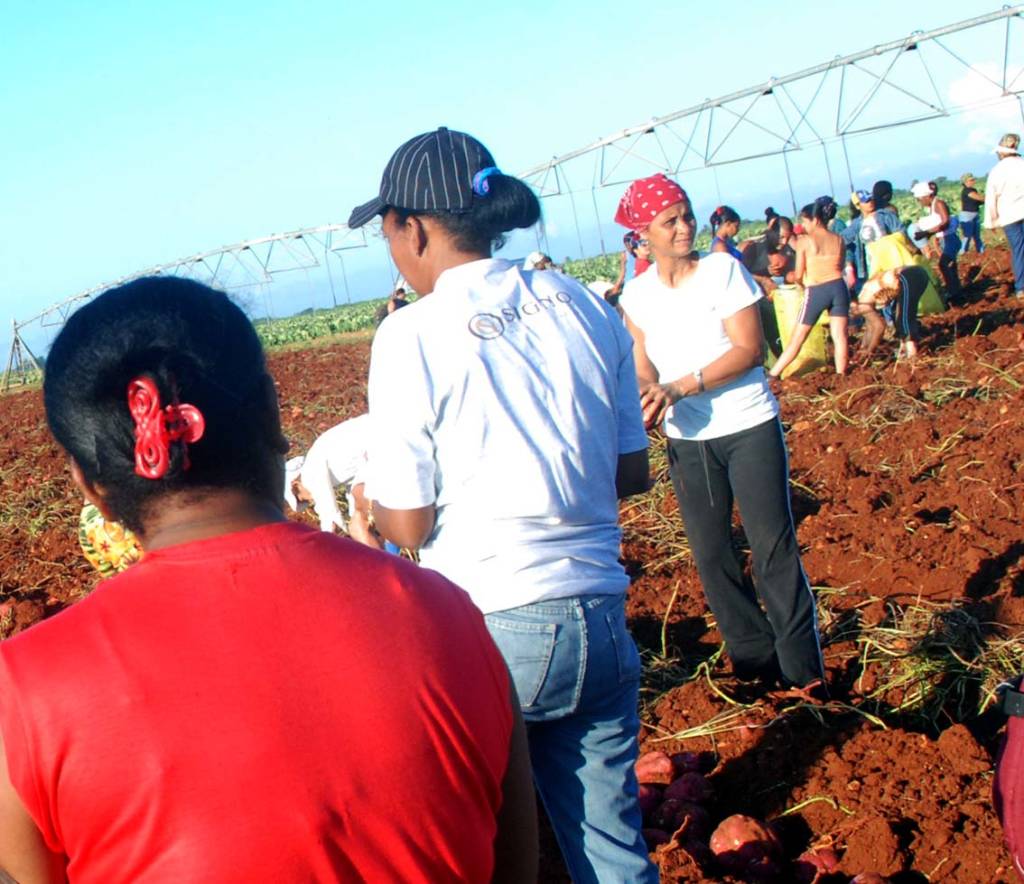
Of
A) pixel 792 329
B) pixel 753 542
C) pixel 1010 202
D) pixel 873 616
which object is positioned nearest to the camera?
pixel 753 542

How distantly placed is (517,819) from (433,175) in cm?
126

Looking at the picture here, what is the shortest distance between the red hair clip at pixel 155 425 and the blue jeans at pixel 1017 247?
11472mm

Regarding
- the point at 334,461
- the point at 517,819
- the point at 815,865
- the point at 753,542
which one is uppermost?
the point at 334,461

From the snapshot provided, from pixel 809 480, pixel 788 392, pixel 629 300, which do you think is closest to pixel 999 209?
pixel 788 392

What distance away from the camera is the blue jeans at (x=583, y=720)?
2.20 metres

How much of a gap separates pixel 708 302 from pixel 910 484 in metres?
3.09

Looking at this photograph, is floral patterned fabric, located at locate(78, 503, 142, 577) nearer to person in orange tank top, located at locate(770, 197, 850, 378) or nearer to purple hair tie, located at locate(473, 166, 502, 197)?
purple hair tie, located at locate(473, 166, 502, 197)

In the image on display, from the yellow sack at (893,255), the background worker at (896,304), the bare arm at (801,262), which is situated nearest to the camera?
the bare arm at (801,262)

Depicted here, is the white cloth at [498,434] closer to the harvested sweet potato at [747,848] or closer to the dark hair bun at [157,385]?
the dark hair bun at [157,385]

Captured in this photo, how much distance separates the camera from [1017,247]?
11594 millimetres

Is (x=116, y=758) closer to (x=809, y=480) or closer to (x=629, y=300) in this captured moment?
(x=629, y=300)

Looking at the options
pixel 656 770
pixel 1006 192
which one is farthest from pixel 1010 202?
pixel 656 770

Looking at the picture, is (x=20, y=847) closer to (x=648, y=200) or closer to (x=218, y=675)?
(x=218, y=675)

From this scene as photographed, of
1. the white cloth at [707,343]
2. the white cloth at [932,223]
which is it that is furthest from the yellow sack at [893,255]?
the white cloth at [707,343]
